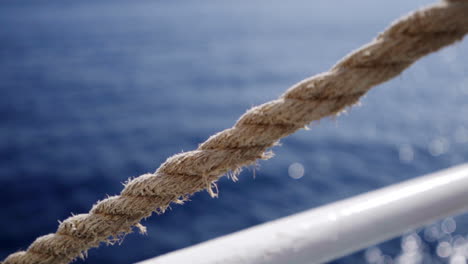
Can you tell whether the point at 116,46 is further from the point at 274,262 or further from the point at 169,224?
the point at 274,262

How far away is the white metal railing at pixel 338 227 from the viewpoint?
82 cm

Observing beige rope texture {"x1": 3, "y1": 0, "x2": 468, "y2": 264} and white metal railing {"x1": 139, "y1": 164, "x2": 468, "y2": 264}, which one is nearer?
beige rope texture {"x1": 3, "y1": 0, "x2": 468, "y2": 264}

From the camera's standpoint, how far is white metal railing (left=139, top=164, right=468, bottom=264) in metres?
0.82

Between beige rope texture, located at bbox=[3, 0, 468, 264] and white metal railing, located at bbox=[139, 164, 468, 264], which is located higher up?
beige rope texture, located at bbox=[3, 0, 468, 264]

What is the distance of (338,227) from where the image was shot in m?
0.86

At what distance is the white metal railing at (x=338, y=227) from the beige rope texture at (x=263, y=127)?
129mm

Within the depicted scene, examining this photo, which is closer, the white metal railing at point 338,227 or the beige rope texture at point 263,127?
the beige rope texture at point 263,127

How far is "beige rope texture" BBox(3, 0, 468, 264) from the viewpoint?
2.28 ft

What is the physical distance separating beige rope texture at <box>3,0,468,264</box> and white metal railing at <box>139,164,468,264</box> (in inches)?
5.1

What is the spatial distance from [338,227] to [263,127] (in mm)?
249

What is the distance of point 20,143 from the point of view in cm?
627

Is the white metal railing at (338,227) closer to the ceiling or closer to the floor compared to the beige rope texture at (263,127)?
closer to the floor

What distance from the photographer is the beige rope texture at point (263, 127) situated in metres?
0.69

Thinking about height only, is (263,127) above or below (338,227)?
above
